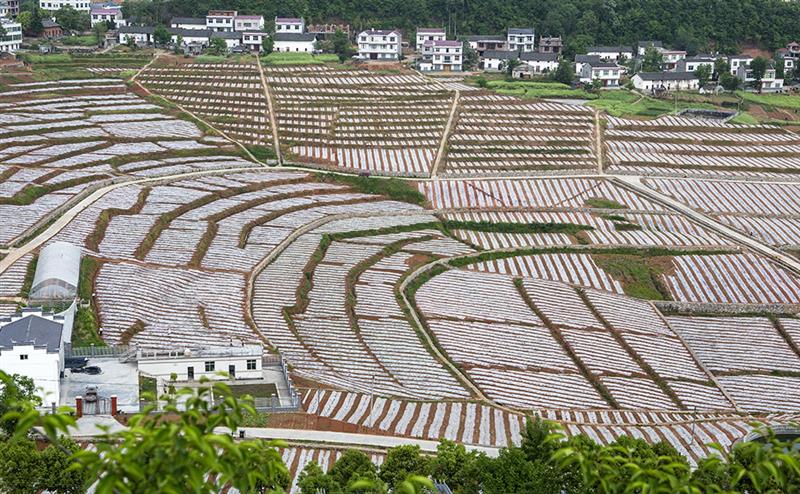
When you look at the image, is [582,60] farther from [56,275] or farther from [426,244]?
[56,275]

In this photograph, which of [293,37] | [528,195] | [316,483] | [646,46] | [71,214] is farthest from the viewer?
[646,46]

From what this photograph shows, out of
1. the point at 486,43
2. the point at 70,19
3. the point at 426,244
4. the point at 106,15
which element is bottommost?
the point at 426,244

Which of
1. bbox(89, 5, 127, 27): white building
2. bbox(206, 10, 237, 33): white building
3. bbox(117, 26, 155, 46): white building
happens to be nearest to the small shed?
bbox(117, 26, 155, 46): white building

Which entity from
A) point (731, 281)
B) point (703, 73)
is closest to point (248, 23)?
point (703, 73)

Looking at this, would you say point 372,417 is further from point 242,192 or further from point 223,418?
point 242,192

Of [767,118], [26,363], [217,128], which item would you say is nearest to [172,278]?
[26,363]

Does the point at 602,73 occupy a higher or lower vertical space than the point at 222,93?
higher

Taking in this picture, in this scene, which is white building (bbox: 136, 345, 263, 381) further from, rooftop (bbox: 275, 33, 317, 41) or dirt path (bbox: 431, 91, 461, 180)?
rooftop (bbox: 275, 33, 317, 41)

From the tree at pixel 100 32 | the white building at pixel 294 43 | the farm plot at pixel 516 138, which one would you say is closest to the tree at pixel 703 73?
the farm plot at pixel 516 138
